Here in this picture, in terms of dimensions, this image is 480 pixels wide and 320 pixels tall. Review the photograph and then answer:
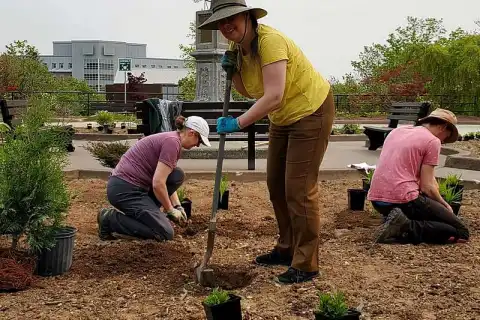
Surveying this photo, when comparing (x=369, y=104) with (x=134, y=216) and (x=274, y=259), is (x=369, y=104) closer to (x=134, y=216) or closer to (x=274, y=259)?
(x=134, y=216)

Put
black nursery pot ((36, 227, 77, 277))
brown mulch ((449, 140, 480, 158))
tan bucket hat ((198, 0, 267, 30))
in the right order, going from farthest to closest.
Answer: brown mulch ((449, 140, 480, 158)) < black nursery pot ((36, 227, 77, 277)) < tan bucket hat ((198, 0, 267, 30))

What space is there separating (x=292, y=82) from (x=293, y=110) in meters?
0.17

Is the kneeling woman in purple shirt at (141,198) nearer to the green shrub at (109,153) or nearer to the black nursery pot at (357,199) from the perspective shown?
the black nursery pot at (357,199)

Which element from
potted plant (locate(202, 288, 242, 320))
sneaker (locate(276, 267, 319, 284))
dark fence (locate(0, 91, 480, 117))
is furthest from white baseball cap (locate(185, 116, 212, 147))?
dark fence (locate(0, 91, 480, 117))

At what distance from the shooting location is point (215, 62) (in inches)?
529

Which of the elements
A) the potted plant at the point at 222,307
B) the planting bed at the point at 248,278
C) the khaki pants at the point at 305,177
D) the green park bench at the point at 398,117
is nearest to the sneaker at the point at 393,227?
the planting bed at the point at 248,278

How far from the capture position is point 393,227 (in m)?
4.92

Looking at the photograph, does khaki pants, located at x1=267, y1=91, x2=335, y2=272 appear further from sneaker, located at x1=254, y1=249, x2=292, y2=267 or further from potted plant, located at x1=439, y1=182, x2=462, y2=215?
potted plant, located at x1=439, y1=182, x2=462, y2=215

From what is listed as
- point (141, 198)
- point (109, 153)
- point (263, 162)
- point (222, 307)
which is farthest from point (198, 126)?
point (263, 162)

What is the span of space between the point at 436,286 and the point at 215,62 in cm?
1011

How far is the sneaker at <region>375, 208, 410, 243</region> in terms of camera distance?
4.91 meters

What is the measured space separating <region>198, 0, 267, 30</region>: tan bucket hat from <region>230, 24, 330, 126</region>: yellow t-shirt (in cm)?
11

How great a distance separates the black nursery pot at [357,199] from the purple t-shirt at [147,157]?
2.14m

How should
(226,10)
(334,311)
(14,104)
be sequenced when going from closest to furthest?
(334,311), (226,10), (14,104)
